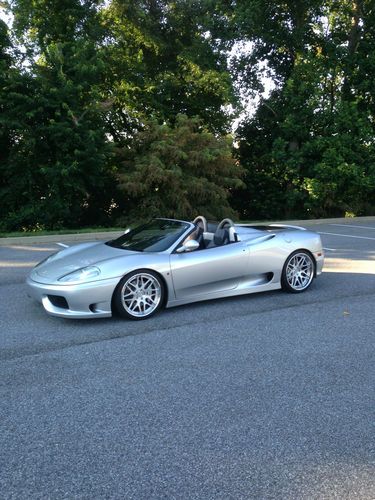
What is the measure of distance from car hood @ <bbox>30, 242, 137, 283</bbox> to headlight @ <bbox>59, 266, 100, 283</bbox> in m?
0.07

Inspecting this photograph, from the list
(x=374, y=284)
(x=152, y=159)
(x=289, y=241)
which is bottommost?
(x=374, y=284)

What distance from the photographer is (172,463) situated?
2592 millimetres

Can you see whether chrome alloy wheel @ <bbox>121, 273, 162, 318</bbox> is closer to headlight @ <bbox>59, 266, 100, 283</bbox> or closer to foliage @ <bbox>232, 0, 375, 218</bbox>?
headlight @ <bbox>59, 266, 100, 283</bbox>

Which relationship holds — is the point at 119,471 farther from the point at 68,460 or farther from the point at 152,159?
the point at 152,159

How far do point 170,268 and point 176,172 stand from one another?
1142 centimetres

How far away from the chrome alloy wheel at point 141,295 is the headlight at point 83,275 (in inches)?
13.8

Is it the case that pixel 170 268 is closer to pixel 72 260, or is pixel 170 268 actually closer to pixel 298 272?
pixel 72 260

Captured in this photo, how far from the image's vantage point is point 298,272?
6.67 meters

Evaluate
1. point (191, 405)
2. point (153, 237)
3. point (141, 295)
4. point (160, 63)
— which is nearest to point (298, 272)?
point (153, 237)

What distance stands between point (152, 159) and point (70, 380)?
1330 centimetres

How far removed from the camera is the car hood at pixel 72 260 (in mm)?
5279

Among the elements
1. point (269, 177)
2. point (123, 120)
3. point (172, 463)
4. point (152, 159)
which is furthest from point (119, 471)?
point (269, 177)

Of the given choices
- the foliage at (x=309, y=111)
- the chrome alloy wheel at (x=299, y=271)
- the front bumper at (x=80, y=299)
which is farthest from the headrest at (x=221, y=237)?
the foliage at (x=309, y=111)

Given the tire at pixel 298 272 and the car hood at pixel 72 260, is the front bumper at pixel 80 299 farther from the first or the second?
the tire at pixel 298 272
